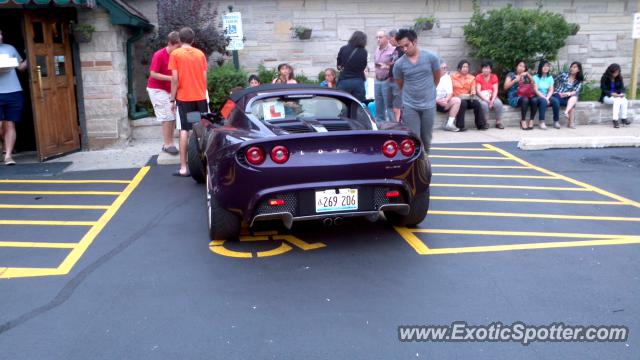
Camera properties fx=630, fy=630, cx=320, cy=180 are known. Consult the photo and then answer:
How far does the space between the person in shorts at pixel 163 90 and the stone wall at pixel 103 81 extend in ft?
4.19

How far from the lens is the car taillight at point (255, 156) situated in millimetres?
4969

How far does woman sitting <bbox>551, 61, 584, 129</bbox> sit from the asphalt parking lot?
16.2ft

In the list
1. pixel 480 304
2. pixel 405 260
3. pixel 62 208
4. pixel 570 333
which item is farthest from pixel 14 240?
pixel 570 333

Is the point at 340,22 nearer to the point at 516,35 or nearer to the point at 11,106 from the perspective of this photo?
the point at 516,35

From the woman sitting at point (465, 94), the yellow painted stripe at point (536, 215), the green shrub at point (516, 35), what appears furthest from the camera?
the green shrub at point (516, 35)

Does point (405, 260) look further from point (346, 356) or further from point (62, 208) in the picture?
point (62, 208)

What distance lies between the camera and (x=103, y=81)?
1020 cm

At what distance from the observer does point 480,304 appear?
166 inches

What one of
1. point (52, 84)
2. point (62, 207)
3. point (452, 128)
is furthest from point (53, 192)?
point (452, 128)

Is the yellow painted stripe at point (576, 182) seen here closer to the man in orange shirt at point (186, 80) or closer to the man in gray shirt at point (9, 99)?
the man in orange shirt at point (186, 80)

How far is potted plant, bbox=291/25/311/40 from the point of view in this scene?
41.1 feet

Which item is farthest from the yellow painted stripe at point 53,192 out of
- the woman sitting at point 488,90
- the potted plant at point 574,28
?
the potted plant at point 574,28

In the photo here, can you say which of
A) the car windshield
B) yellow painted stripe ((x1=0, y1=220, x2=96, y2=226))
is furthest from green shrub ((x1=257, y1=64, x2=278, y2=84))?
yellow painted stripe ((x1=0, y1=220, x2=96, y2=226))

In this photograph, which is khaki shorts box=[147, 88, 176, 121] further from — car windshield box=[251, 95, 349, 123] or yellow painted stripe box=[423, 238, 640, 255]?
yellow painted stripe box=[423, 238, 640, 255]
